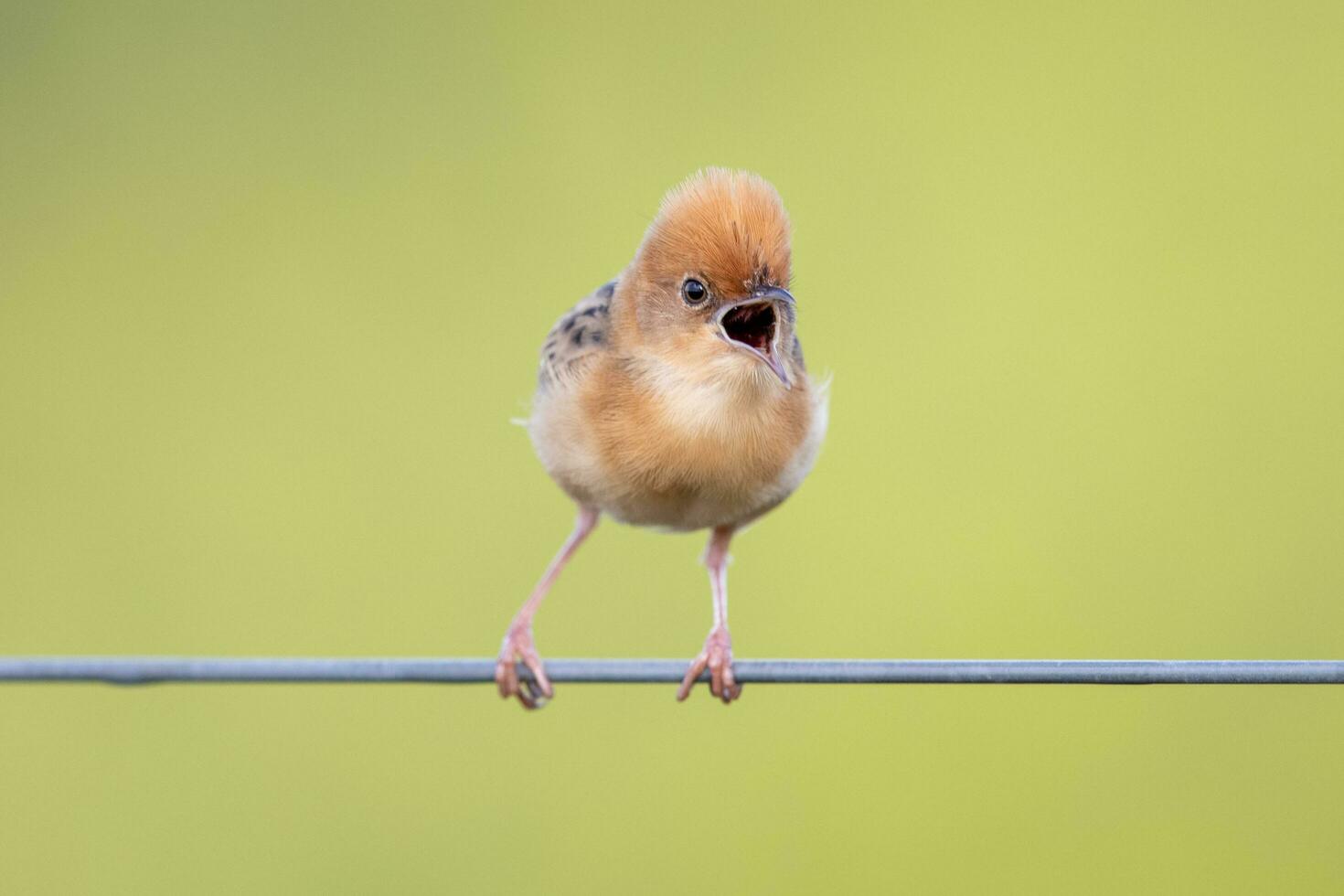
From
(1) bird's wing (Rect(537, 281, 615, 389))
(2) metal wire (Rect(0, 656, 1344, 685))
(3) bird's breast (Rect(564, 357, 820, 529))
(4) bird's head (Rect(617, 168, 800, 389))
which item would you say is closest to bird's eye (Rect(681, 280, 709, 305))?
(4) bird's head (Rect(617, 168, 800, 389))

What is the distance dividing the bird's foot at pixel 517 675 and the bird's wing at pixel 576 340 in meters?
0.67

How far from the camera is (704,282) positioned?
3.71 meters

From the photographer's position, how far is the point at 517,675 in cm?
418

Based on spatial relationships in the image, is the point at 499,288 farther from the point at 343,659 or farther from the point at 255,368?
the point at 343,659

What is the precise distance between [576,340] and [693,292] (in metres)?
0.48

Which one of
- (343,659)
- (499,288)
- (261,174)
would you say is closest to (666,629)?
(499,288)

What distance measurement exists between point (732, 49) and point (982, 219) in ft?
4.60

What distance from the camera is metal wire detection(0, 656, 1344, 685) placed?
2711mm

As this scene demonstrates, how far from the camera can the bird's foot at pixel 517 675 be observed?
4105 millimetres

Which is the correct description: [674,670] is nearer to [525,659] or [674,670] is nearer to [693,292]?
[693,292]

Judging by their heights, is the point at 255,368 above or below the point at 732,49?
below

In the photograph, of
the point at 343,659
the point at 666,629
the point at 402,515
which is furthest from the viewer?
the point at 402,515

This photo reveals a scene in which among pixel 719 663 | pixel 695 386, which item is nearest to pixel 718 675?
pixel 719 663

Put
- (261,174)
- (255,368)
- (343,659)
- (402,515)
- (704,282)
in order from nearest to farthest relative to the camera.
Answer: (343,659) < (704,282) < (402,515) < (255,368) < (261,174)
